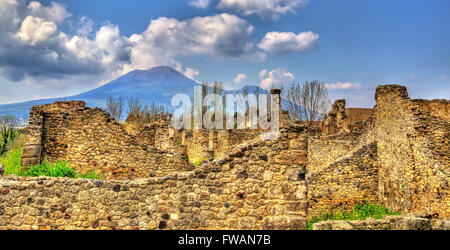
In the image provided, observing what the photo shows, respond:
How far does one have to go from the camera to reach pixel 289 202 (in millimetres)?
5992

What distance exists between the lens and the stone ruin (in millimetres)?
6004

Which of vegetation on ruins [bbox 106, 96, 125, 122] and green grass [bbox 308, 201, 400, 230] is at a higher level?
vegetation on ruins [bbox 106, 96, 125, 122]

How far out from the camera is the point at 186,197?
6.04m

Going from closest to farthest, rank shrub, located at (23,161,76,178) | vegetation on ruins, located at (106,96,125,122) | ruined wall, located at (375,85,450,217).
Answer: shrub, located at (23,161,76,178) < ruined wall, located at (375,85,450,217) < vegetation on ruins, located at (106,96,125,122)

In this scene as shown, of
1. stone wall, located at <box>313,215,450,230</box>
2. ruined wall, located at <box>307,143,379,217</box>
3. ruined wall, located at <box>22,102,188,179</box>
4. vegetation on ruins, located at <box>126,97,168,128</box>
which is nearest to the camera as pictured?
stone wall, located at <box>313,215,450,230</box>

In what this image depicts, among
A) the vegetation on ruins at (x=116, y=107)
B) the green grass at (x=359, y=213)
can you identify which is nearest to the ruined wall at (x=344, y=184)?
the green grass at (x=359, y=213)

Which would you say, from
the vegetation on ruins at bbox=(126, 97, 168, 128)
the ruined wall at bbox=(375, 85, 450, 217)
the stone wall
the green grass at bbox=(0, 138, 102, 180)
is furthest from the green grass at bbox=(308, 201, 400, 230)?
the vegetation on ruins at bbox=(126, 97, 168, 128)

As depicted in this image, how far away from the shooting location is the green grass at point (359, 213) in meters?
14.1

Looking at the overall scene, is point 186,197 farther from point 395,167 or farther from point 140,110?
point 140,110

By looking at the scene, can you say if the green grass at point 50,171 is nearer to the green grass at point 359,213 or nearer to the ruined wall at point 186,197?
the ruined wall at point 186,197

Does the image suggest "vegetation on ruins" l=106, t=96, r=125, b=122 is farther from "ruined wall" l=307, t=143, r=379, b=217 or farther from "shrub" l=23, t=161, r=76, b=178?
"shrub" l=23, t=161, r=76, b=178

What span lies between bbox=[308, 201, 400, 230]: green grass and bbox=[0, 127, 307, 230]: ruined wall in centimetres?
880

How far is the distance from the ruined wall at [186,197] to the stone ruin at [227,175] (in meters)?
0.02
